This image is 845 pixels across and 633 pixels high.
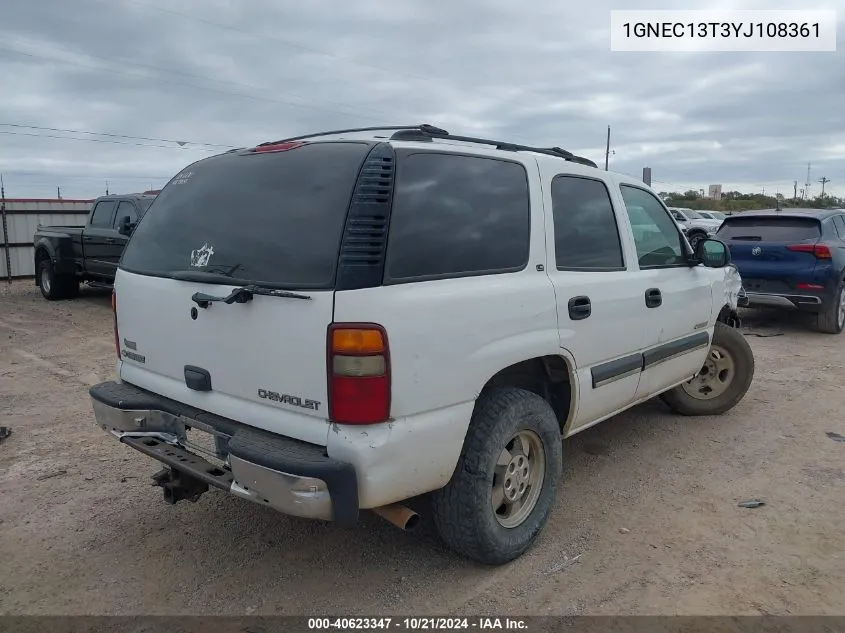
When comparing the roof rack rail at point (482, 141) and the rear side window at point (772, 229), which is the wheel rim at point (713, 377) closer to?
the roof rack rail at point (482, 141)

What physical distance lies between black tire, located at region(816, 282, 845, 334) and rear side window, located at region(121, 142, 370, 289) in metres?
8.33

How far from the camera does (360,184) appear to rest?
2639mm

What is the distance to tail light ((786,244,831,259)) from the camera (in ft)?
28.8

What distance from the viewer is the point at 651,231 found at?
4449 mm

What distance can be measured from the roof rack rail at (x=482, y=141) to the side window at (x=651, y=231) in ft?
1.39

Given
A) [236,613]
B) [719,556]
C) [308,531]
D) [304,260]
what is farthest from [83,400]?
[719,556]

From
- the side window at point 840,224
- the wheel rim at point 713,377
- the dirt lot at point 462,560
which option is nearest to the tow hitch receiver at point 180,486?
the dirt lot at point 462,560

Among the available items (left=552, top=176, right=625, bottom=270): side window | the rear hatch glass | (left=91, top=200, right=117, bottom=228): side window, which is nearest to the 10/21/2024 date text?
the rear hatch glass

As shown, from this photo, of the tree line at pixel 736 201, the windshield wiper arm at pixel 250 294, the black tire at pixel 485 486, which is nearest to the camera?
the windshield wiper arm at pixel 250 294

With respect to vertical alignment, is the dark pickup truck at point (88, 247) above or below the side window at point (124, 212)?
below

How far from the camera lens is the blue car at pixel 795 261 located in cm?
884

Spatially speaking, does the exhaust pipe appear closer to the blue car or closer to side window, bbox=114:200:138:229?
the blue car

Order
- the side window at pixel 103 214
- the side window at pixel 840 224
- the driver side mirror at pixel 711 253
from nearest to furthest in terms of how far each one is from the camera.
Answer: the driver side mirror at pixel 711 253 → the side window at pixel 840 224 → the side window at pixel 103 214

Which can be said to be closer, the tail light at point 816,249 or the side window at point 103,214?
the tail light at point 816,249
